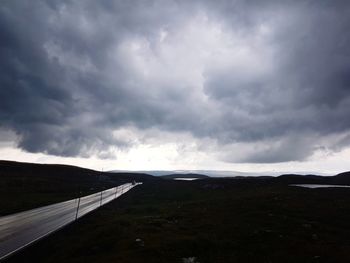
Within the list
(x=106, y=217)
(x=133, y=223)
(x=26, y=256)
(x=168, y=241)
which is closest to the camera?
(x=26, y=256)

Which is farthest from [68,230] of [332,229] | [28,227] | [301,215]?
[301,215]

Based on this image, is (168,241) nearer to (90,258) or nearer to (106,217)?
(90,258)

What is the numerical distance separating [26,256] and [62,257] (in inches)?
139

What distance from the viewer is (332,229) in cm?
5300

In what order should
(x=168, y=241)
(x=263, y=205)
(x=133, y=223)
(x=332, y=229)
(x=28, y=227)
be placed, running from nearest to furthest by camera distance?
(x=168, y=241) → (x=28, y=227) → (x=332, y=229) → (x=133, y=223) → (x=263, y=205)

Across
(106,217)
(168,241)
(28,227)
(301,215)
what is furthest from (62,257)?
(301,215)

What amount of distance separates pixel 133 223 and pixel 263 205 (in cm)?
3796

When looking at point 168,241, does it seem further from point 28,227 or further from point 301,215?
point 301,215

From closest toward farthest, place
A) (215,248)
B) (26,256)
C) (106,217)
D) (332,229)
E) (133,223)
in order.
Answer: (26,256), (215,248), (332,229), (133,223), (106,217)

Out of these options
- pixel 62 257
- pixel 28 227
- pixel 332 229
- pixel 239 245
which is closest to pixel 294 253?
pixel 239 245

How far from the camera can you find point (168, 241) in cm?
4228

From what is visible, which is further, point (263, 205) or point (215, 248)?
point (263, 205)

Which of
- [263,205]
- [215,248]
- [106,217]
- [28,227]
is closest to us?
[215,248]

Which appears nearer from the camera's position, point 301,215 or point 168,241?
point 168,241
